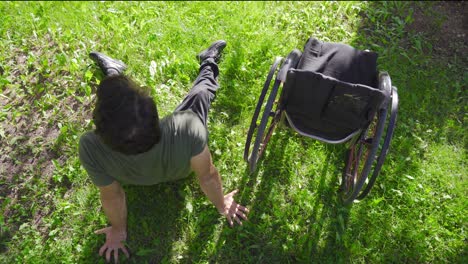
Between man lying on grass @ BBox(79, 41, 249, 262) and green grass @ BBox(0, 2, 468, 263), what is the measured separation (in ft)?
0.86

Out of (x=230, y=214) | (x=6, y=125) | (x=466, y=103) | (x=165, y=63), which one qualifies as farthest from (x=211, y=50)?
(x=466, y=103)

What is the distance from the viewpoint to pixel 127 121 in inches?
70.6

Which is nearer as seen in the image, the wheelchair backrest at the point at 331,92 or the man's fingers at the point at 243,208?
the wheelchair backrest at the point at 331,92

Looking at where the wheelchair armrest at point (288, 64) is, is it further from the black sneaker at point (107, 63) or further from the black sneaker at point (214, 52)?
the black sneaker at point (107, 63)

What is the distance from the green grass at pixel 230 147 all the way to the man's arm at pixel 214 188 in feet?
0.33

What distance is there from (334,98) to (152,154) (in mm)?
1109

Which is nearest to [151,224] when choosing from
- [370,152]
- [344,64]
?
[370,152]

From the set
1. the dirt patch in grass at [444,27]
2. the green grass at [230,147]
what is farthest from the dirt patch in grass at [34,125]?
the dirt patch in grass at [444,27]

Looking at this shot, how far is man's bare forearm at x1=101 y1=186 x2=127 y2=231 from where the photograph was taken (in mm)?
2404

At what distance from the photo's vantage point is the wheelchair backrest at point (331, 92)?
2.21 meters

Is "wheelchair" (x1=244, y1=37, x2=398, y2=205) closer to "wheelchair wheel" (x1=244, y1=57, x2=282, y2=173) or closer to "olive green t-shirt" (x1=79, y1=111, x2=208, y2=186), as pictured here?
"wheelchair wheel" (x1=244, y1=57, x2=282, y2=173)

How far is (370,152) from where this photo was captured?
7.28 ft

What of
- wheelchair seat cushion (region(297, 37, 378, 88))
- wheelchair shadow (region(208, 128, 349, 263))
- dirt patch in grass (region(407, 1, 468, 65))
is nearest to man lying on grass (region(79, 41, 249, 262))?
wheelchair shadow (region(208, 128, 349, 263))

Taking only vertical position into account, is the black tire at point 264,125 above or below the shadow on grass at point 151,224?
above
